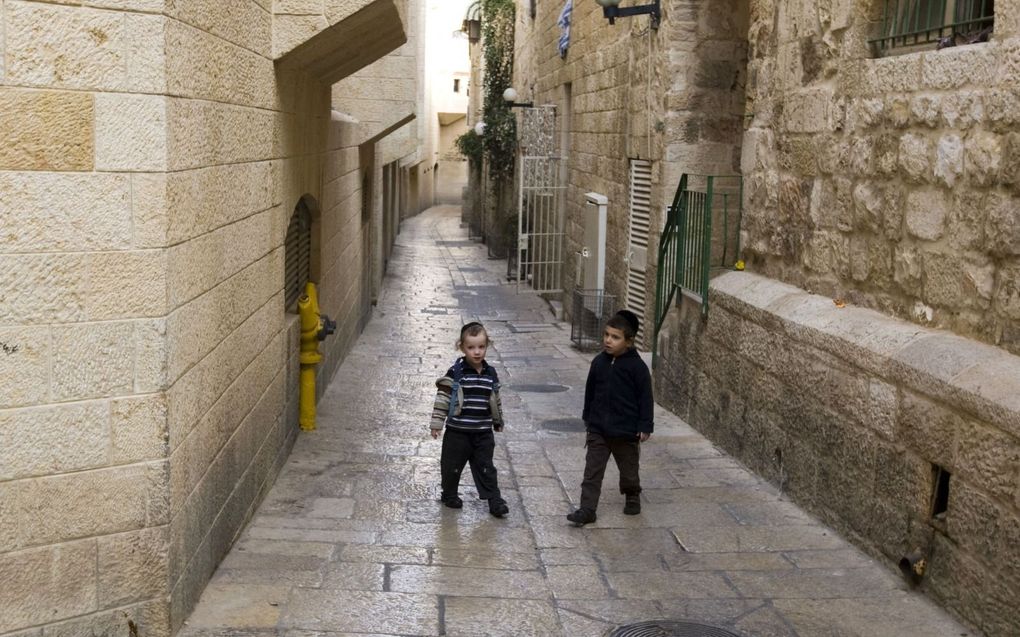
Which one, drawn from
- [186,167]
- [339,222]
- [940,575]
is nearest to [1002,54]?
[940,575]

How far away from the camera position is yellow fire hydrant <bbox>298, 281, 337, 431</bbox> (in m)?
8.84

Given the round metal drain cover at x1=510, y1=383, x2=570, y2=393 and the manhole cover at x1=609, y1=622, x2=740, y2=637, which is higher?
the manhole cover at x1=609, y1=622, x2=740, y2=637

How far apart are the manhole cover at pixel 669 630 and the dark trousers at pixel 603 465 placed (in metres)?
1.63

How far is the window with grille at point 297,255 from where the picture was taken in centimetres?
861

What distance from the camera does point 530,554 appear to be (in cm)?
620

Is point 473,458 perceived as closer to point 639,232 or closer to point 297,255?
point 297,255

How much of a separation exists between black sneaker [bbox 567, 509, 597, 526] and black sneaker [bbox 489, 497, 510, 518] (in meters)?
0.38

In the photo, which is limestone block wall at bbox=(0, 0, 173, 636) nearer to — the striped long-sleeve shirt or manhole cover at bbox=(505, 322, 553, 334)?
the striped long-sleeve shirt

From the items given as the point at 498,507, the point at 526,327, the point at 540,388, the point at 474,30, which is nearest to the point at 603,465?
the point at 498,507

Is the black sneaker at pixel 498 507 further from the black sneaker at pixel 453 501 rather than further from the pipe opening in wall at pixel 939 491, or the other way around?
the pipe opening in wall at pixel 939 491

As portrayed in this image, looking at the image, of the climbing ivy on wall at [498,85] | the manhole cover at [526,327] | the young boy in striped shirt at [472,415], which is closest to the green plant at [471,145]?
the climbing ivy on wall at [498,85]

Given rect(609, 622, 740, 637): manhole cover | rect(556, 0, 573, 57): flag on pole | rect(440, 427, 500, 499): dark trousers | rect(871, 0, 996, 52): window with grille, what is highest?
rect(556, 0, 573, 57): flag on pole

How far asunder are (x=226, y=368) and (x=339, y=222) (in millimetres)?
6126

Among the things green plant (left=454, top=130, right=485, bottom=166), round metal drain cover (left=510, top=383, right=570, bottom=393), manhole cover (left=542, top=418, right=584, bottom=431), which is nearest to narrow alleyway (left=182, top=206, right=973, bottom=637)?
manhole cover (left=542, top=418, right=584, bottom=431)
